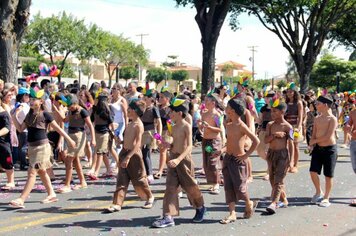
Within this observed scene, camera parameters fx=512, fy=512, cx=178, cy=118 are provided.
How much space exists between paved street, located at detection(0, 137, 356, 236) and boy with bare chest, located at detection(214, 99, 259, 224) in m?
0.34

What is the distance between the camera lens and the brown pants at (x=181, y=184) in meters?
→ 6.47

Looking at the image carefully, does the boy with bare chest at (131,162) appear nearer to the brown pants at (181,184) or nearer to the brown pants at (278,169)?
the brown pants at (181,184)

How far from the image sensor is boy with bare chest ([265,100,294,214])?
7.27 m

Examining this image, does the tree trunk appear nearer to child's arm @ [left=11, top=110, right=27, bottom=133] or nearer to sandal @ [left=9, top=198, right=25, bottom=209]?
child's arm @ [left=11, top=110, right=27, bottom=133]

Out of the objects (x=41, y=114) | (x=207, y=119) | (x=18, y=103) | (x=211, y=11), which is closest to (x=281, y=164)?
(x=207, y=119)

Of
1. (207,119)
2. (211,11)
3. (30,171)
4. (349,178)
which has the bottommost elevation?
(349,178)

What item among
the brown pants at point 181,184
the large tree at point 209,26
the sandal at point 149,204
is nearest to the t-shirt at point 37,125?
the sandal at point 149,204

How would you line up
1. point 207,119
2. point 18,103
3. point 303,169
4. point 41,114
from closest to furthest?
point 41,114, point 207,119, point 18,103, point 303,169

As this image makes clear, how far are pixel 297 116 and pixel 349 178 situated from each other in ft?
5.45

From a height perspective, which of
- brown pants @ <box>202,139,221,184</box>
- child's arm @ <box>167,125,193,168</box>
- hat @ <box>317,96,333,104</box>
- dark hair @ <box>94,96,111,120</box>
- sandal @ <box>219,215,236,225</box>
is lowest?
sandal @ <box>219,215,236,225</box>

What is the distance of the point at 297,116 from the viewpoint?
10.5 m

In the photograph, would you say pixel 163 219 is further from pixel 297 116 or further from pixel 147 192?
pixel 297 116

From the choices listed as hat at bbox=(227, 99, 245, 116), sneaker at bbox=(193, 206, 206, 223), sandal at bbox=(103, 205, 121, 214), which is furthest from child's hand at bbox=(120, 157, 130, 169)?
hat at bbox=(227, 99, 245, 116)

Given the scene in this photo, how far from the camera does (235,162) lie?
22.0 feet
